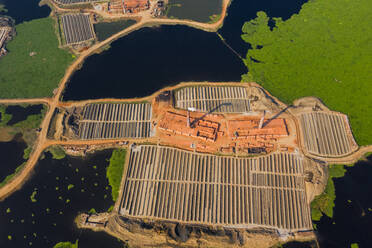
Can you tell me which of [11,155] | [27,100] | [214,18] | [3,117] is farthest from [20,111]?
[214,18]

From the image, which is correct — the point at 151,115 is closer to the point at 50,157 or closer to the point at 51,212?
the point at 50,157

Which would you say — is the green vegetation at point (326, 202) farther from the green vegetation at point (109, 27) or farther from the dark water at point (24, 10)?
the dark water at point (24, 10)

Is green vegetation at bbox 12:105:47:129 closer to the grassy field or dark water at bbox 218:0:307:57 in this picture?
the grassy field

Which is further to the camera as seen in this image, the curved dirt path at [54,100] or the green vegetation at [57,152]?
the green vegetation at [57,152]

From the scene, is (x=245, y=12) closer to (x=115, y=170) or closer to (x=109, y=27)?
(x=109, y=27)

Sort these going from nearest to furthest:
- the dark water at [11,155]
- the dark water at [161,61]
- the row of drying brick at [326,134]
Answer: the row of drying brick at [326,134] → the dark water at [11,155] → the dark water at [161,61]

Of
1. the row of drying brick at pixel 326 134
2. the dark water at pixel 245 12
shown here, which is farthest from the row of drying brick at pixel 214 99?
the dark water at pixel 245 12

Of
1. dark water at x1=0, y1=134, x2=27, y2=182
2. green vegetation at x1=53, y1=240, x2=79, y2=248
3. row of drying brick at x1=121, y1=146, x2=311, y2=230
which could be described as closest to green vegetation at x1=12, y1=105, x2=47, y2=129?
dark water at x1=0, y1=134, x2=27, y2=182
